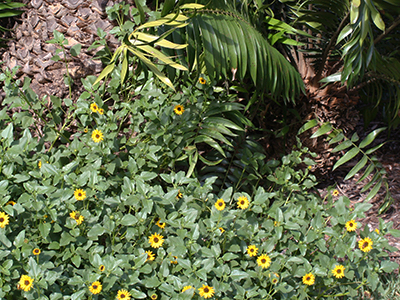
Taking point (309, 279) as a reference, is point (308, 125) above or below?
above

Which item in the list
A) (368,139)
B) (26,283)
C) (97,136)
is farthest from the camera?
(368,139)

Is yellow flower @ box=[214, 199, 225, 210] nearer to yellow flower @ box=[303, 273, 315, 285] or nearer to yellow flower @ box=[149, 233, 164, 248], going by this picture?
yellow flower @ box=[149, 233, 164, 248]

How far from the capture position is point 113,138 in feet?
6.46

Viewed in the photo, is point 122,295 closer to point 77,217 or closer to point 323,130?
point 77,217

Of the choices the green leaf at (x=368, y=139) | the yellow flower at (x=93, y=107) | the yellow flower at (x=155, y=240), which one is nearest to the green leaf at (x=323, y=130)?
the green leaf at (x=368, y=139)

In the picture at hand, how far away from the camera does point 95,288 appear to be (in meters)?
1.49

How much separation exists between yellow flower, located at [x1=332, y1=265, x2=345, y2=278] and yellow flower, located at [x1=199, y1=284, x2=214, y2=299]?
1.84 feet

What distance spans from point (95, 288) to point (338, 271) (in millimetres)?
1028

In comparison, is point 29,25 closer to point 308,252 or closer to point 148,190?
point 148,190

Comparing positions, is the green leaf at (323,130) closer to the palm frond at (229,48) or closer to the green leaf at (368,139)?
the green leaf at (368,139)

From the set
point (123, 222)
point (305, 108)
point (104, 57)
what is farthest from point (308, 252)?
point (104, 57)

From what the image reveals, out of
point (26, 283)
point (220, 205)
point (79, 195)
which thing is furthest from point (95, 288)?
point (220, 205)

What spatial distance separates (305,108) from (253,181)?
24.0 inches

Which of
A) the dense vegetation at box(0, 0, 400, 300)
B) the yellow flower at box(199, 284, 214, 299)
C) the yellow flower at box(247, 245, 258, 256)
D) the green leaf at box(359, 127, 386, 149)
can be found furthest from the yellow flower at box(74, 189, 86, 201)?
the green leaf at box(359, 127, 386, 149)
